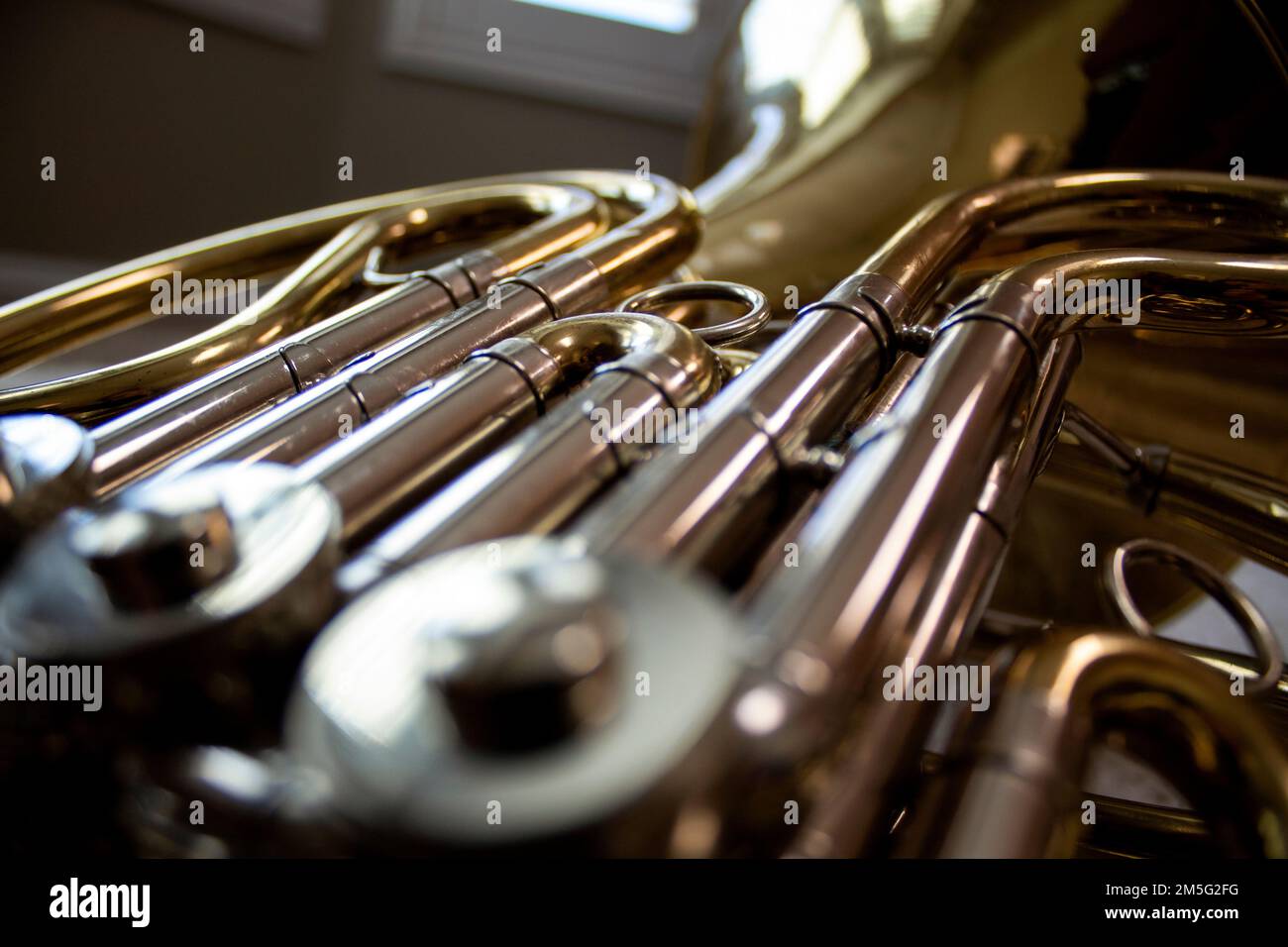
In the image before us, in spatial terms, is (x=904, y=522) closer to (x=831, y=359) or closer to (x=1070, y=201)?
(x=831, y=359)

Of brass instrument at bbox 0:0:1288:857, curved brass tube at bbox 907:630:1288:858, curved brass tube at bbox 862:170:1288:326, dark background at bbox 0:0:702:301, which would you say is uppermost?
dark background at bbox 0:0:702:301

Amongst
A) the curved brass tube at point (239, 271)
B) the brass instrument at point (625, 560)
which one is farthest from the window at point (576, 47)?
the brass instrument at point (625, 560)

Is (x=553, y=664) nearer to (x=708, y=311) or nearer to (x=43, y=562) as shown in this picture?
(x=43, y=562)

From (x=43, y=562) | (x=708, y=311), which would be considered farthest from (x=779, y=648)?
(x=708, y=311)

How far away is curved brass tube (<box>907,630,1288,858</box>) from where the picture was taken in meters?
0.25

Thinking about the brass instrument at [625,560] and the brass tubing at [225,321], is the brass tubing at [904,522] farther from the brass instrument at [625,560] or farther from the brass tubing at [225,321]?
the brass tubing at [225,321]

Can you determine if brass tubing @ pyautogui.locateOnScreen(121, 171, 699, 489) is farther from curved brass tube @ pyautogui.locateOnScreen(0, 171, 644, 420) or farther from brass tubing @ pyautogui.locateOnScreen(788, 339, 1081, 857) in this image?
brass tubing @ pyautogui.locateOnScreen(788, 339, 1081, 857)

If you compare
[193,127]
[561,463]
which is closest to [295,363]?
[561,463]

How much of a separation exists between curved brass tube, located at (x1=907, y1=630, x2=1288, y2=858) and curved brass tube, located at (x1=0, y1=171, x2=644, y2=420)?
335mm

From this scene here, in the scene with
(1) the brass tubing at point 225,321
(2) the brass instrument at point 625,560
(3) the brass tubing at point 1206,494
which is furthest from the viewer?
(3) the brass tubing at point 1206,494

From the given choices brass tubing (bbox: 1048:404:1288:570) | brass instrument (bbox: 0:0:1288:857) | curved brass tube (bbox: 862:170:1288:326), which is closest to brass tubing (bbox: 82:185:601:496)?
brass instrument (bbox: 0:0:1288:857)

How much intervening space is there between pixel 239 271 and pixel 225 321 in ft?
0.27

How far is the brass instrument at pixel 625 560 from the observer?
169mm
